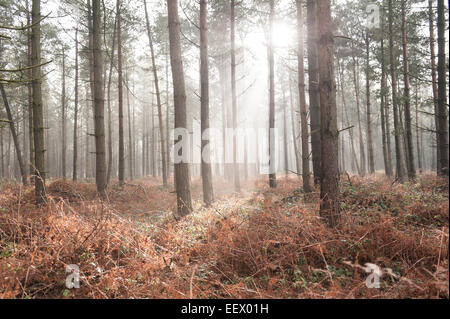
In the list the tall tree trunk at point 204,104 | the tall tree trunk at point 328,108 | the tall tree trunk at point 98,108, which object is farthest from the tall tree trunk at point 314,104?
the tall tree trunk at point 98,108

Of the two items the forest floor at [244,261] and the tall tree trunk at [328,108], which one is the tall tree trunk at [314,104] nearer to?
the forest floor at [244,261]

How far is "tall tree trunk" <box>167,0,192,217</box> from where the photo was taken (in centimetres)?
627

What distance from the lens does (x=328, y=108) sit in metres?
3.95

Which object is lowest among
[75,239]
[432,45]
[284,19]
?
[75,239]

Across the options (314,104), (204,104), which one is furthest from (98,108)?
(314,104)

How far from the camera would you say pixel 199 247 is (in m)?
4.06

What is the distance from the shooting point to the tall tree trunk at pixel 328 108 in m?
3.91

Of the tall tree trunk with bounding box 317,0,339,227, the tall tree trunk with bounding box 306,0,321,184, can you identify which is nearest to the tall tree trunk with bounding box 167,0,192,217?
the tall tree trunk with bounding box 317,0,339,227

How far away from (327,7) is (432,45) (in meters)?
12.5

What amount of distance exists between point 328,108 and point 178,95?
4113 millimetres

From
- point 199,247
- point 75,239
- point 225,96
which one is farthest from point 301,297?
point 225,96

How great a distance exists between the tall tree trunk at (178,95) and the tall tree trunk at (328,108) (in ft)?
12.4

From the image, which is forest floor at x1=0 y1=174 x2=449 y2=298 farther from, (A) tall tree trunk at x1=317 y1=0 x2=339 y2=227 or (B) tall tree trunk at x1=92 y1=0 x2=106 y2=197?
(B) tall tree trunk at x1=92 y1=0 x2=106 y2=197

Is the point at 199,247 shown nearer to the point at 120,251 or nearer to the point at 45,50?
the point at 120,251
